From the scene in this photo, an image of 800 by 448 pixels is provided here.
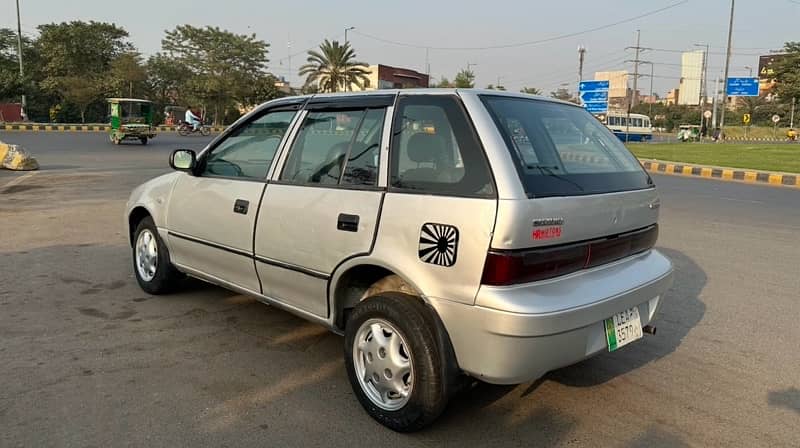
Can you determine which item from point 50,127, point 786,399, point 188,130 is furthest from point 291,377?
point 50,127

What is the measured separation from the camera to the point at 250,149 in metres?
3.98

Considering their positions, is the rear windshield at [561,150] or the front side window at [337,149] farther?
the front side window at [337,149]

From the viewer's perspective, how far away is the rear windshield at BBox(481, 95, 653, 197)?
2.74 metres

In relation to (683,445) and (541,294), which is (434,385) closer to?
(541,294)

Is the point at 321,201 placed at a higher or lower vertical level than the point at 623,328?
higher

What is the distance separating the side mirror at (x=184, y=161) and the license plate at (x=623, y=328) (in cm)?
297

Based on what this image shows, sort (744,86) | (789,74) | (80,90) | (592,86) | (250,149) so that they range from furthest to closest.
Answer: (744,86) < (80,90) < (789,74) < (592,86) < (250,149)

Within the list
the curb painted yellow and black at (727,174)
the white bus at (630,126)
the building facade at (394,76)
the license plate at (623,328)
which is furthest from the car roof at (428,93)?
the building facade at (394,76)

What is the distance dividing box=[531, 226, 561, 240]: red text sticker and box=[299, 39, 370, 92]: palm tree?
53.2m

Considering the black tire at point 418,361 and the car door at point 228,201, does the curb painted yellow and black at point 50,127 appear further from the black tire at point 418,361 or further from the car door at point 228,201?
the black tire at point 418,361

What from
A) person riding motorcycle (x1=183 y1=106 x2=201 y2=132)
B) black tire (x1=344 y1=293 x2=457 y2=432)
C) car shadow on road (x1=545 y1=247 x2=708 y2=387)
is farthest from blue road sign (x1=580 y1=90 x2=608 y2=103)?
black tire (x1=344 y1=293 x2=457 y2=432)

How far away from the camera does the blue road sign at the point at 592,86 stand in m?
32.8

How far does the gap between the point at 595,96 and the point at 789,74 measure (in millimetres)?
14810

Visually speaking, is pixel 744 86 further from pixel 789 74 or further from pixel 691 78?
pixel 691 78
